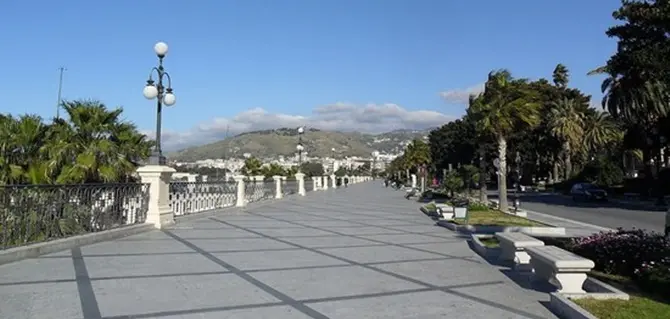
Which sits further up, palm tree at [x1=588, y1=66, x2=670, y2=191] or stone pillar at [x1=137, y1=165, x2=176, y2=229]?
palm tree at [x1=588, y1=66, x2=670, y2=191]

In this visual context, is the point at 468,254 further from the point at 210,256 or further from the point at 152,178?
the point at 152,178

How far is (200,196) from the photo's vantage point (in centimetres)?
2073

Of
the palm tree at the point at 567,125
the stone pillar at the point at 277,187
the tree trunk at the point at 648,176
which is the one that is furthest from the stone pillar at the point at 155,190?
the palm tree at the point at 567,125

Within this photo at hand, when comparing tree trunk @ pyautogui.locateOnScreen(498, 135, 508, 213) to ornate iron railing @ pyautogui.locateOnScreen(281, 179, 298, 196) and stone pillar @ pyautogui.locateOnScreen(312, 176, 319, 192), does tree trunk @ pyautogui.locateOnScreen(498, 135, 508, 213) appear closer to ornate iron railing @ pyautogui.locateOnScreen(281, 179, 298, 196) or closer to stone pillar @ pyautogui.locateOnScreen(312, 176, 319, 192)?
ornate iron railing @ pyautogui.locateOnScreen(281, 179, 298, 196)

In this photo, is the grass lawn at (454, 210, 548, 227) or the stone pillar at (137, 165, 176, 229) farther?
the grass lawn at (454, 210, 548, 227)

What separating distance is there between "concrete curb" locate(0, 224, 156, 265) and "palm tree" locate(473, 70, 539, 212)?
A: 16.0 metres

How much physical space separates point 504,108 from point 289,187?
19713mm

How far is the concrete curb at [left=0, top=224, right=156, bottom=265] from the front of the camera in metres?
9.29

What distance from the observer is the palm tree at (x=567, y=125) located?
61.9 meters

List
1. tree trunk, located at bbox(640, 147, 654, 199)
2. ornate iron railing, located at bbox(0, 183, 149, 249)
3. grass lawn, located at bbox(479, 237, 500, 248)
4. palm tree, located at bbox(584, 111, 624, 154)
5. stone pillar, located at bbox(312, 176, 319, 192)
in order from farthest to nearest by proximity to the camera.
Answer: palm tree, located at bbox(584, 111, 624, 154)
stone pillar, located at bbox(312, 176, 319, 192)
tree trunk, located at bbox(640, 147, 654, 199)
grass lawn, located at bbox(479, 237, 500, 248)
ornate iron railing, located at bbox(0, 183, 149, 249)

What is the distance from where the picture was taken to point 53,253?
33.9 feet

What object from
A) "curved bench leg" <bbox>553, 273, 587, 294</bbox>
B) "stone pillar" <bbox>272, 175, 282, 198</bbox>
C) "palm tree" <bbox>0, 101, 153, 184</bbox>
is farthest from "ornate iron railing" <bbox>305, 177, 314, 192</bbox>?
"curved bench leg" <bbox>553, 273, 587, 294</bbox>

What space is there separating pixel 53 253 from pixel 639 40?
30.2 metres

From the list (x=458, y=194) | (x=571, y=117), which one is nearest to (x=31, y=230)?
(x=458, y=194)
